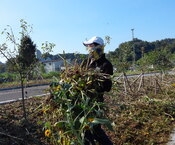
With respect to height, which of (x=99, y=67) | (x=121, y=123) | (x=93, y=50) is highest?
(x=93, y=50)

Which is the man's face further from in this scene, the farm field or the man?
the farm field

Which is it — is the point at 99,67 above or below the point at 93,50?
→ below

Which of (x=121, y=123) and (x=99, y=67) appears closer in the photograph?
(x=99, y=67)

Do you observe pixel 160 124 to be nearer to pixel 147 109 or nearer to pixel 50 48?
pixel 147 109

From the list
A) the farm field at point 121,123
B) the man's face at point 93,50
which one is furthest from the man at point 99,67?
the farm field at point 121,123

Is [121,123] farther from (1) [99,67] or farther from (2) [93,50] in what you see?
(2) [93,50]

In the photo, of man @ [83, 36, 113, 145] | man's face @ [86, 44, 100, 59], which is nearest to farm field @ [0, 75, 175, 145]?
man @ [83, 36, 113, 145]

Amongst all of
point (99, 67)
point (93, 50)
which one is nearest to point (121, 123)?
point (99, 67)

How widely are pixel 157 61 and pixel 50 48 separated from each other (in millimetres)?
9575

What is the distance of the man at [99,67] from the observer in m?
4.70

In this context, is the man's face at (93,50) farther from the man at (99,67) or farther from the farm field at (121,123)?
the farm field at (121,123)

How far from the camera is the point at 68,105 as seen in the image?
422 cm

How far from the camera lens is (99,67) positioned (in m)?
4.88

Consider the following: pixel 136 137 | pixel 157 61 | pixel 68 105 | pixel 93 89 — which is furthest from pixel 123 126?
pixel 157 61
